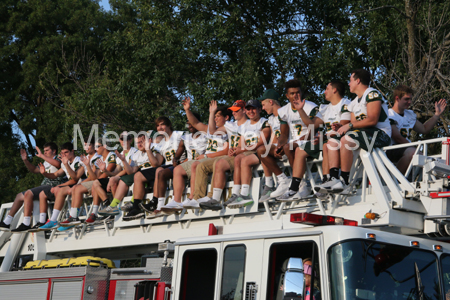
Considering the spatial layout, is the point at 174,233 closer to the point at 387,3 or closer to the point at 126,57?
the point at 387,3

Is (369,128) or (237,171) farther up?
(369,128)

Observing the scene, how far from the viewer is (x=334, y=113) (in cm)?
629

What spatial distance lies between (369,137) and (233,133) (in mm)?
2277

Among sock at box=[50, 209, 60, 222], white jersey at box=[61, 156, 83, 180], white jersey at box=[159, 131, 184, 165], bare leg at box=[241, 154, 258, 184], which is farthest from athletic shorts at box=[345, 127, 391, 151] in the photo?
white jersey at box=[61, 156, 83, 180]

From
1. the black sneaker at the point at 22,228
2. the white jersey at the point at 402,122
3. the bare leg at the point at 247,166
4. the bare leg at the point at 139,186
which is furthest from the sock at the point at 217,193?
the black sneaker at the point at 22,228

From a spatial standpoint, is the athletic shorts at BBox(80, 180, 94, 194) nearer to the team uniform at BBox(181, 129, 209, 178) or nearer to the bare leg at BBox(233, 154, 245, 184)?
the team uniform at BBox(181, 129, 209, 178)

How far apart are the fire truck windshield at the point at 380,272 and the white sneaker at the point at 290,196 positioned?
148cm

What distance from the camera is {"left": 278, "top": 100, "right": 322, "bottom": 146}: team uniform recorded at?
6.38m

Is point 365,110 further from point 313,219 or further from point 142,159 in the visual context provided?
point 142,159

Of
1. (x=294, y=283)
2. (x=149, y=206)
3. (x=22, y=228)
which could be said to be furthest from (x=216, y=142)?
(x=294, y=283)

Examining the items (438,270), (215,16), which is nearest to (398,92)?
(438,270)

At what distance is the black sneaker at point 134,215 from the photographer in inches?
287

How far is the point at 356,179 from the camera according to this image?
5.61 m

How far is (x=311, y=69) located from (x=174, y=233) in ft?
23.9
